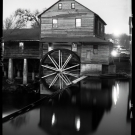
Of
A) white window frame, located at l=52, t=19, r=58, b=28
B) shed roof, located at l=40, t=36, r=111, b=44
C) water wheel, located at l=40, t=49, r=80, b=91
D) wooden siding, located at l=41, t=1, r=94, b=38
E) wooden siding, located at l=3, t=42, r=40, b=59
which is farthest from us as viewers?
wooden siding, located at l=3, t=42, r=40, b=59

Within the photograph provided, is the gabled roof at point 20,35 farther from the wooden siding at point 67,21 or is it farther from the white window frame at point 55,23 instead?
the white window frame at point 55,23

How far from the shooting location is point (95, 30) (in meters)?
23.9

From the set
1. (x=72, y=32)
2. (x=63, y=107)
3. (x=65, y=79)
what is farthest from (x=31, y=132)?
(x=72, y=32)

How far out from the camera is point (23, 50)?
84.1 feet

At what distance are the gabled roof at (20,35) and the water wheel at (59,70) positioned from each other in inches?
165

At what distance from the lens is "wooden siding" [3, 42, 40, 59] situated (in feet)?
83.0

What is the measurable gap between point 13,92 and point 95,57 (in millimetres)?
10017

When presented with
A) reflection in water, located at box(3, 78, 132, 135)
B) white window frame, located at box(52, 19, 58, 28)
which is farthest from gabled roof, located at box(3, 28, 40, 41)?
reflection in water, located at box(3, 78, 132, 135)

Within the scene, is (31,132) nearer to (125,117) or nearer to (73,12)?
(125,117)

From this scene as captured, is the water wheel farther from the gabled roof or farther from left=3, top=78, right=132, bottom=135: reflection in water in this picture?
left=3, top=78, right=132, bottom=135: reflection in water

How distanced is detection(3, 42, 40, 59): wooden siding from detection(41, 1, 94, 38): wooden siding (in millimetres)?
2190

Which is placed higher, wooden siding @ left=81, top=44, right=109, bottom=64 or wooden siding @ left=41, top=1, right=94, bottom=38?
wooden siding @ left=41, top=1, right=94, bottom=38

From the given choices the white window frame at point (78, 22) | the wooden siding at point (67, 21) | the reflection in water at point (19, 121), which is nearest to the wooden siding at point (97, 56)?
the wooden siding at point (67, 21)

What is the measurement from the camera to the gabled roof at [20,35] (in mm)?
25603
